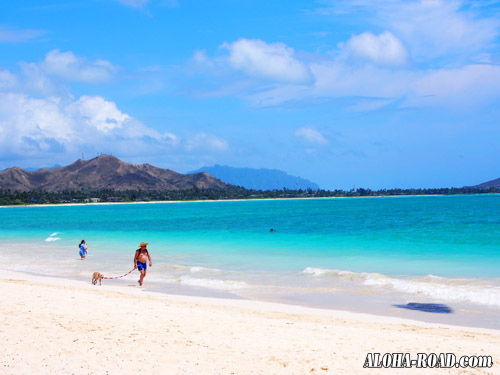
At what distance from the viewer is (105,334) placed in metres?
9.35

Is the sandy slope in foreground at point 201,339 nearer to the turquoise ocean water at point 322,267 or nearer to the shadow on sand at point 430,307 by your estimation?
the shadow on sand at point 430,307

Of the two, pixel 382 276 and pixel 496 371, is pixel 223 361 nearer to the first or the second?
pixel 496 371

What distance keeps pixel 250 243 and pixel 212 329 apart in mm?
25076

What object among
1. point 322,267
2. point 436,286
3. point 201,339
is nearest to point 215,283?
point 322,267

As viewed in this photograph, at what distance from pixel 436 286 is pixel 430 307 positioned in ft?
9.89

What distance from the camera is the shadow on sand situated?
13227 millimetres

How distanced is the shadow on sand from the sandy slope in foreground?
1.91 m

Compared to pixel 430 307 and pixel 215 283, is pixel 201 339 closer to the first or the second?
pixel 430 307

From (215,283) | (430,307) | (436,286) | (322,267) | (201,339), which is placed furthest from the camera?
(322,267)

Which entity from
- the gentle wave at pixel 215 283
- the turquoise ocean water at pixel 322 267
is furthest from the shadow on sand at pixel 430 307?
the gentle wave at pixel 215 283

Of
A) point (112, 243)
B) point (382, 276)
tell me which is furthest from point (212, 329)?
point (112, 243)

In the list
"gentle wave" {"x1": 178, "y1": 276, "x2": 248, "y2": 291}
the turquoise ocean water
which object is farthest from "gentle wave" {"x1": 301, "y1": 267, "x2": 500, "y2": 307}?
"gentle wave" {"x1": 178, "y1": 276, "x2": 248, "y2": 291}

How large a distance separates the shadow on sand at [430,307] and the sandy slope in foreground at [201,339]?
1.91 meters

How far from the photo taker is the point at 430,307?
44.9ft
